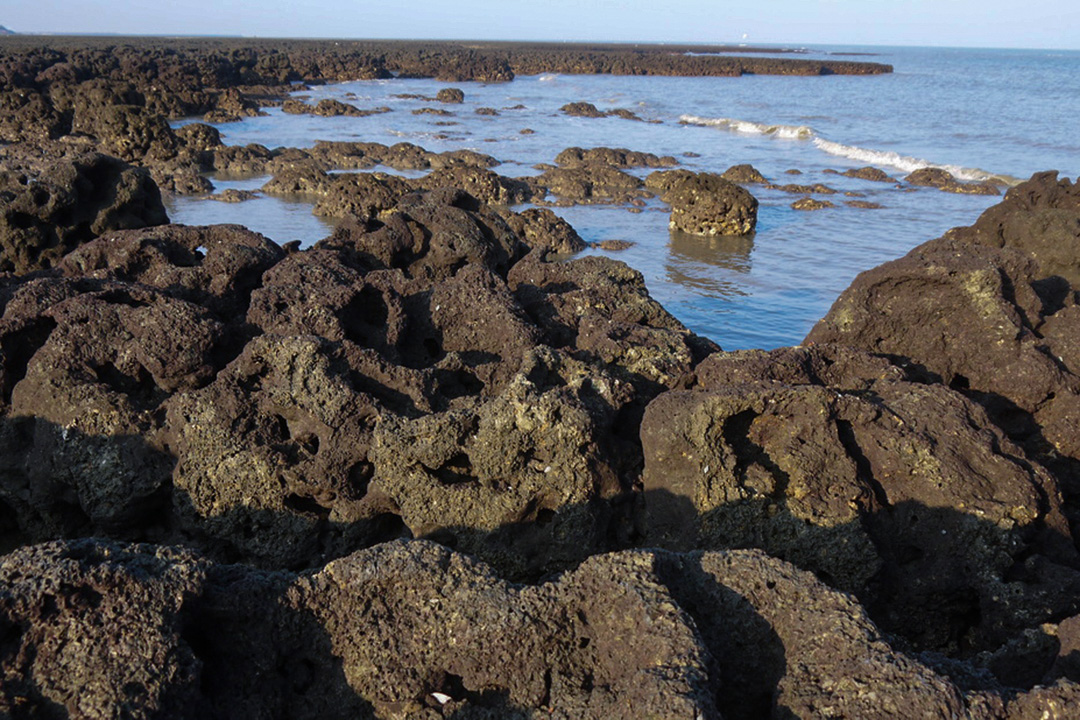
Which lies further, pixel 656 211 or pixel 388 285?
pixel 656 211

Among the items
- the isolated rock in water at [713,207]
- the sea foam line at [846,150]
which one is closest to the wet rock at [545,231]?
the isolated rock in water at [713,207]

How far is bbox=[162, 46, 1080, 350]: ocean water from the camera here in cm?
1421

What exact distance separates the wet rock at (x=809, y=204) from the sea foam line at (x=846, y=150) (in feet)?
25.8

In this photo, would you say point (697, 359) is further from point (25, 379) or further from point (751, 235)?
point (751, 235)

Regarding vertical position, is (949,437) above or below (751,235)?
above

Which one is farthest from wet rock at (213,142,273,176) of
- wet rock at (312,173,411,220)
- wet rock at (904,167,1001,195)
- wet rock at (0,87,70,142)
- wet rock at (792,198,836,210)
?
wet rock at (904,167,1001,195)

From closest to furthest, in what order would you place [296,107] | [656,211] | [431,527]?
[431,527]
[656,211]
[296,107]

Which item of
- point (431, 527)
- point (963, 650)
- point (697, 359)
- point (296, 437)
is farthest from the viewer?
point (697, 359)

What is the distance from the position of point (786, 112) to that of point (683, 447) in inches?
1902

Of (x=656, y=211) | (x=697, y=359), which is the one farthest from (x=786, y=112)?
(x=697, y=359)

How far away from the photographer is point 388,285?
6.54m

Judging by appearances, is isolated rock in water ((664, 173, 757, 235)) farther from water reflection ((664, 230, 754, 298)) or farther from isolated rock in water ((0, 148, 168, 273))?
isolated rock in water ((0, 148, 168, 273))

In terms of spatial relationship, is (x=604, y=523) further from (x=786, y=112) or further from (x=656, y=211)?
(x=786, y=112)

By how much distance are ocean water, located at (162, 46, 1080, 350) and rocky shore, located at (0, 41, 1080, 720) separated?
4.76m
